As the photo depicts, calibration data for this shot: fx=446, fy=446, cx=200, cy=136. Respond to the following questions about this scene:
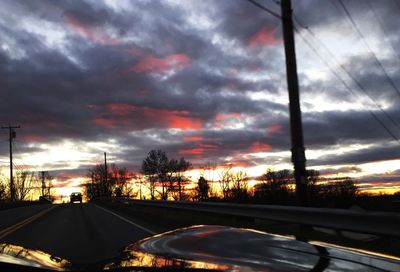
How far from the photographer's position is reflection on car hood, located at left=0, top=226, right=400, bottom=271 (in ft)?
Result: 8.02

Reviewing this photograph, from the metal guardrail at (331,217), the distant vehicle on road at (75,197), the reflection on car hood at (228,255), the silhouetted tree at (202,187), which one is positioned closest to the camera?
the reflection on car hood at (228,255)

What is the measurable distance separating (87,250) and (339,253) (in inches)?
288

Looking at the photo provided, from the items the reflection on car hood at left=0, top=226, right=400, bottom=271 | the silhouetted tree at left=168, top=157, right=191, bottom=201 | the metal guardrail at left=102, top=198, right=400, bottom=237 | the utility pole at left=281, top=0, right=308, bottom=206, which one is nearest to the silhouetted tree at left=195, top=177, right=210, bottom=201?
the silhouetted tree at left=168, top=157, right=191, bottom=201

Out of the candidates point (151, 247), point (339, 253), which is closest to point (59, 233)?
point (151, 247)

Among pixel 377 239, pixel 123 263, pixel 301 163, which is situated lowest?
pixel 377 239

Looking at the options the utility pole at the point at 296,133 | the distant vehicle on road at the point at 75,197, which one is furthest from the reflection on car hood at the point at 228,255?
the distant vehicle on road at the point at 75,197

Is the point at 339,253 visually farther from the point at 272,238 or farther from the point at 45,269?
the point at 45,269

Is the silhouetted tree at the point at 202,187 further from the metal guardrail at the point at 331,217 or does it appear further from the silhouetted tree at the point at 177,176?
the metal guardrail at the point at 331,217

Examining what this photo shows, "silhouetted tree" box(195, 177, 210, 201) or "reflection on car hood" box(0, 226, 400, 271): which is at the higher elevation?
"silhouetted tree" box(195, 177, 210, 201)

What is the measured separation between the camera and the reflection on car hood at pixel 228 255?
2.44 meters

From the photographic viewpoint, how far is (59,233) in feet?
42.2

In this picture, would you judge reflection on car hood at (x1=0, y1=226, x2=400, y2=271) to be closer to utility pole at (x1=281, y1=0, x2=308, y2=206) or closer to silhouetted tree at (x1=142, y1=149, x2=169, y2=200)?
utility pole at (x1=281, y1=0, x2=308, y2=206)

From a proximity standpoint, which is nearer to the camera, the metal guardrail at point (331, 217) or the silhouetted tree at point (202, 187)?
the metal guardrail at point (331, 217)

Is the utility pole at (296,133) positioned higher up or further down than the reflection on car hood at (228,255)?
higher up
